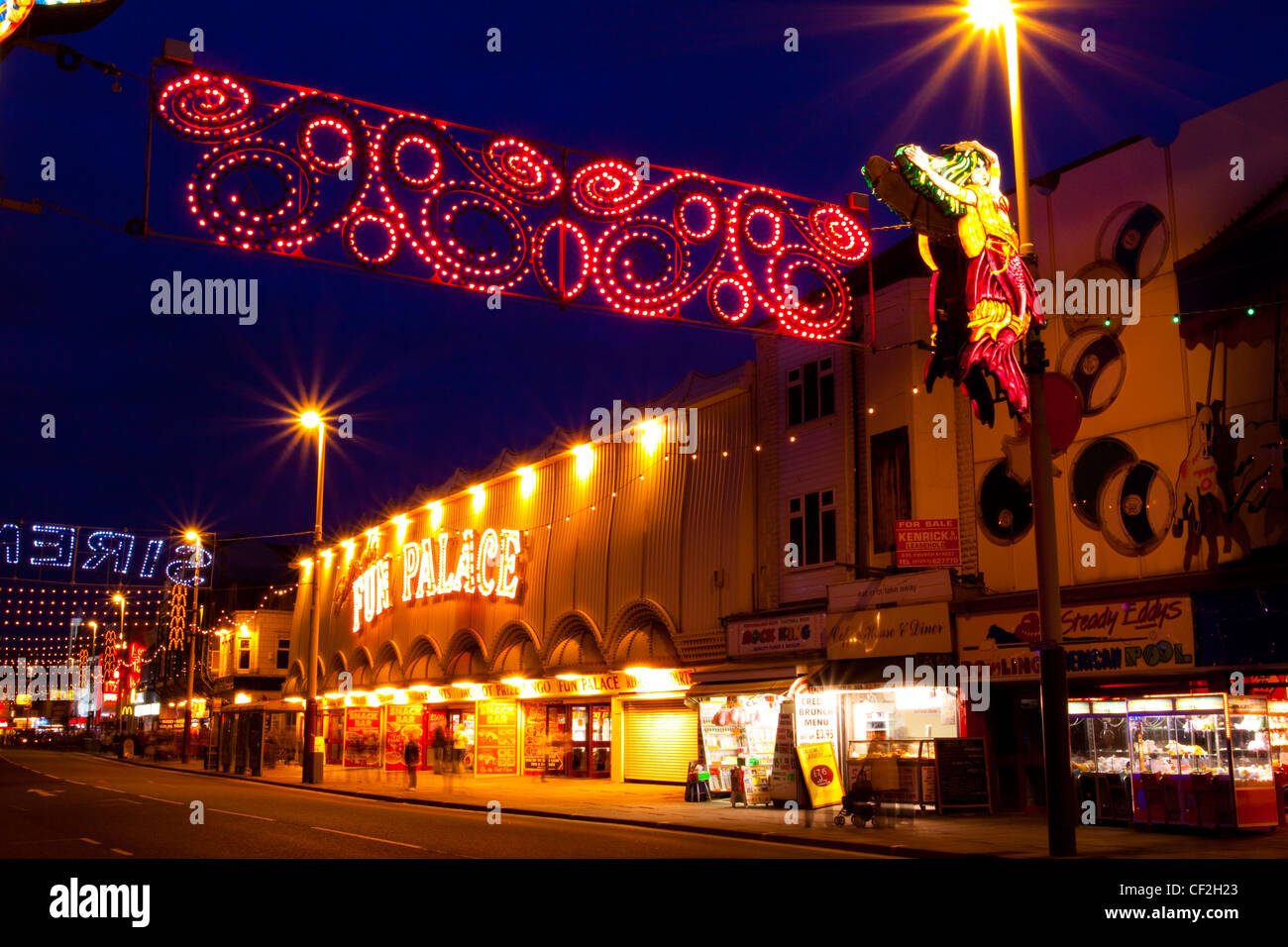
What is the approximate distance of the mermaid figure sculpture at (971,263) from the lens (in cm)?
1555

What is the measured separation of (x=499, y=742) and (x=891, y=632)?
20543mm

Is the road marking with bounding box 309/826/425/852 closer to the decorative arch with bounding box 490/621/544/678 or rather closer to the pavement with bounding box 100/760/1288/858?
the pavement with bounding box 100/760/1288/858

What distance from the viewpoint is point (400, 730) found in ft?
161

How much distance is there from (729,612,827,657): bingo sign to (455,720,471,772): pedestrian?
47.6 feet

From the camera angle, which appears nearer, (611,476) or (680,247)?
(680,247)

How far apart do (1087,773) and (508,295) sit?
12.6 meters

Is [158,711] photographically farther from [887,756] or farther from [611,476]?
[887,756]

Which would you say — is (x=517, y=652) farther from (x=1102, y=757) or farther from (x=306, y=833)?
(x=1102, y=757)

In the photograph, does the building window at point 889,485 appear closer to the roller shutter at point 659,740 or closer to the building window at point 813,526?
the building window at point 813,526

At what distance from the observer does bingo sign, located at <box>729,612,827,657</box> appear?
26.4 meters

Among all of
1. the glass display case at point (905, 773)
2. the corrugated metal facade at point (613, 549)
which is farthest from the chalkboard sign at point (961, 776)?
the corrugated metal facade at point (613, 549)

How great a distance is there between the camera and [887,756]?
21812mm
